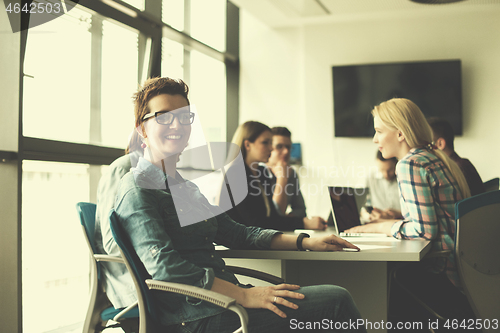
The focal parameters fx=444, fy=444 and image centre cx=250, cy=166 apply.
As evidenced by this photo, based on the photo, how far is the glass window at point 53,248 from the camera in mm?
2893

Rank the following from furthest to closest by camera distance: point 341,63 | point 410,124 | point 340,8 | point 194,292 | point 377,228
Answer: point 341,63 < point 340,8 < point 377,228 < point 410,124 < point 194,292

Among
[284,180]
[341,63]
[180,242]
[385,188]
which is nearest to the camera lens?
[180,242]

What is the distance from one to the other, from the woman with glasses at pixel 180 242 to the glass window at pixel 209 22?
3.38m

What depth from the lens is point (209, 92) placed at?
17.8 ft

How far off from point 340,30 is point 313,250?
4.21 metres

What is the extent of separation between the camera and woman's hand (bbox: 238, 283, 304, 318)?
4.41ft

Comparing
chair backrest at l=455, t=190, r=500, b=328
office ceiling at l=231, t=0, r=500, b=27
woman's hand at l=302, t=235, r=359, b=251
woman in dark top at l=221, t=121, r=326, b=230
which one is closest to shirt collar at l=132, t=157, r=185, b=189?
woman's hand at l=302, t=235, r=359, b=251

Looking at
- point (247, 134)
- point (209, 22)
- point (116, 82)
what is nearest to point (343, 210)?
point (247, 134)

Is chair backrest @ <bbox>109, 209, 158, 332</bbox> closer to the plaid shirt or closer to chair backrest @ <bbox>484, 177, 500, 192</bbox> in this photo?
the plaid shirt

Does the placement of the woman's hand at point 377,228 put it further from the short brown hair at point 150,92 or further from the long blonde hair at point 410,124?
the short brown hair at point 150,92

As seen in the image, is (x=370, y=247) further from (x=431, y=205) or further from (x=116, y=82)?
(x=116, y=82)

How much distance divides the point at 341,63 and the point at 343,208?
3.34 m

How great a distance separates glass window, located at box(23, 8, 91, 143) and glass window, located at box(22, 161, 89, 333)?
0.27 m

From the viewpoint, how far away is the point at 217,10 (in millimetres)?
5383
